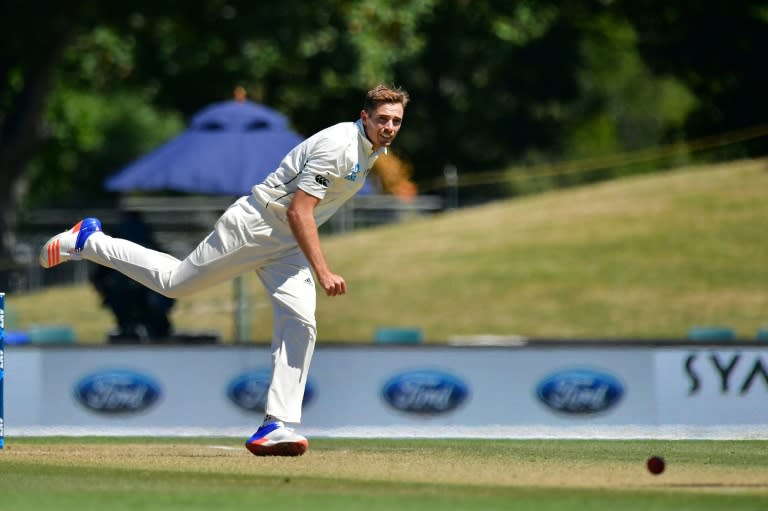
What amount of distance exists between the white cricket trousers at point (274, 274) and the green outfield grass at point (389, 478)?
0.41m

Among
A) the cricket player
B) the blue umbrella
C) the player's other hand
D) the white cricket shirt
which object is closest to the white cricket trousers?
the cricket player

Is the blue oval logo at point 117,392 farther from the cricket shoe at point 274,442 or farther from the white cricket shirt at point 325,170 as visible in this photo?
the white cricket shirt at point 325,170

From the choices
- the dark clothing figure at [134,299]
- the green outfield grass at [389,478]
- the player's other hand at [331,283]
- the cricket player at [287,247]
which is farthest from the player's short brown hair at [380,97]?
the dark clothing figure at [134,299]

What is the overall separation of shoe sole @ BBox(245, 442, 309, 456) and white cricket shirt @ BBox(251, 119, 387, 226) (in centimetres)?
123

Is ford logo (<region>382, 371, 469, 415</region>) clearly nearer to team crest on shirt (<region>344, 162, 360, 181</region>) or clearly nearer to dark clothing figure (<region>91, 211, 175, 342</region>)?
dark clothing figure (<region>91, 211, 175, 342</region>)

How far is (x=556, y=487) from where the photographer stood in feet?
22.9

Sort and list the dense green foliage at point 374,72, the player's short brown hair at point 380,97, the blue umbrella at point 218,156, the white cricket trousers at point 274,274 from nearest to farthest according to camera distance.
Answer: the player's short brown hair at point 380,97 < the white cricket trousers at point 274,274 < the blue umbrella at point 218,156 < the dense green foliage at point 374,72

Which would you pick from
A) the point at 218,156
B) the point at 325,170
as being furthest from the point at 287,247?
the point at 218,156

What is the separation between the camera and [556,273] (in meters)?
26.7

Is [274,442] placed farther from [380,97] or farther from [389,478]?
[380,97]

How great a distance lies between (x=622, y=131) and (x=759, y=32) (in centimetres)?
2876

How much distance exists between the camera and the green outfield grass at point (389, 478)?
6488 millimetres

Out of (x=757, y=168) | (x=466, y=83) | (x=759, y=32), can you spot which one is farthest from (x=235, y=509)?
(x=466, y=83)

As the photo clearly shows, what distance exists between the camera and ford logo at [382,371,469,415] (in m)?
13.5
